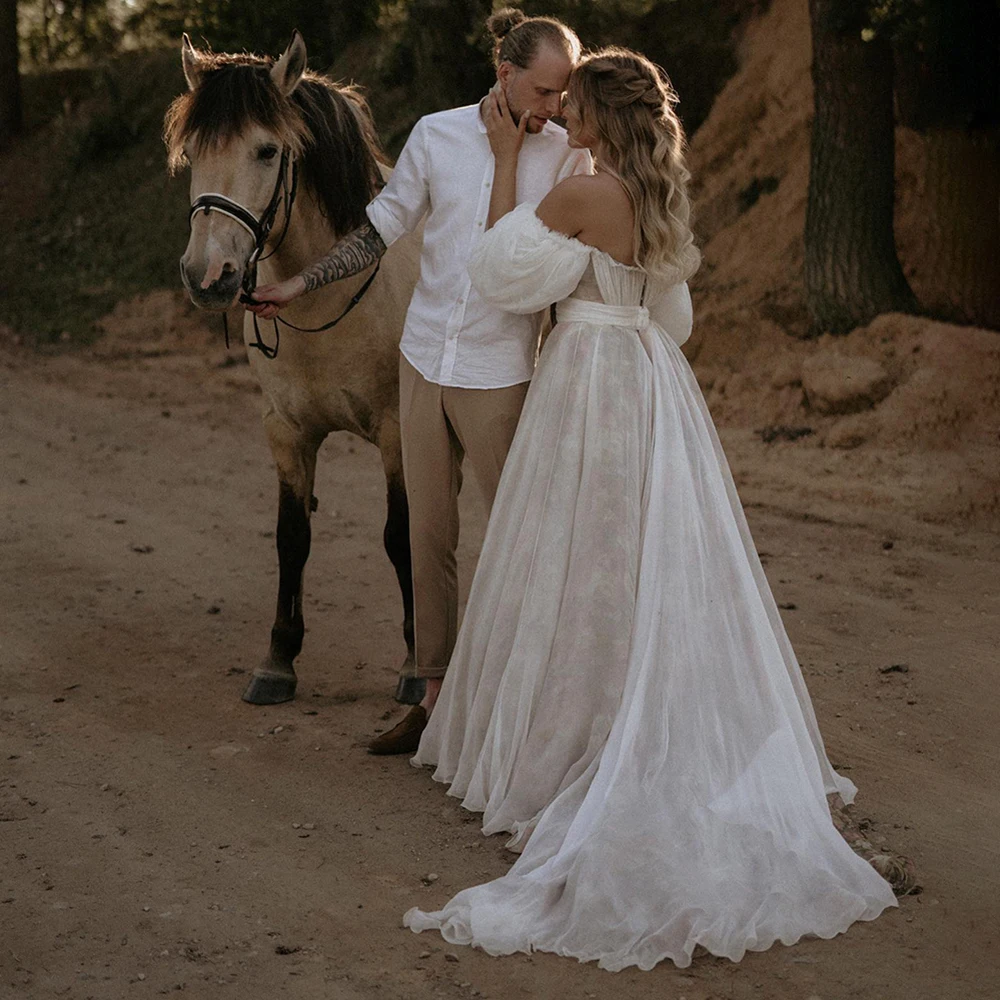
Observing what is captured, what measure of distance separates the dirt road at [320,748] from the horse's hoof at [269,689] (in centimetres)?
4

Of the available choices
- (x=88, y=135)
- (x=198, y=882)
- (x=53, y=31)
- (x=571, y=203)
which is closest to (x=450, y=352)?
(x=571, y=203)

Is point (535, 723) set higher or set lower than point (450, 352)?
lower

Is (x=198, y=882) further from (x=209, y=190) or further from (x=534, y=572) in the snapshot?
(x=209, y=190)

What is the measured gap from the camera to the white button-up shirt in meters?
3.68

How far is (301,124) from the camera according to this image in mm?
4160

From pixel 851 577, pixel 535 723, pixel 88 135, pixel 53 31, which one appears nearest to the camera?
pixel 535 723

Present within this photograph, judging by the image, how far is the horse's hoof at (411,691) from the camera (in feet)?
15.0

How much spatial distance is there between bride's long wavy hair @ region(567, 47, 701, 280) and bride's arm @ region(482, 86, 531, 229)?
240 mm

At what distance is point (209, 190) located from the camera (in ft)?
12.9

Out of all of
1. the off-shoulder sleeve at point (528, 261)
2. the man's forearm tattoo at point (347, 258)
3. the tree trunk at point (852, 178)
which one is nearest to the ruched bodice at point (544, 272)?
the off-shoulder sleeve at point (528, 261)

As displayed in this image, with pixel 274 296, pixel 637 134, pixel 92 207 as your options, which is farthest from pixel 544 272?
pixel 92 207

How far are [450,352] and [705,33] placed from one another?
8011 millimetres

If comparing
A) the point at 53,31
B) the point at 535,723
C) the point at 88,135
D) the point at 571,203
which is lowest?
the point at 535,723

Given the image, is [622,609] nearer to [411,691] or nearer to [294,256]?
[411,691]
